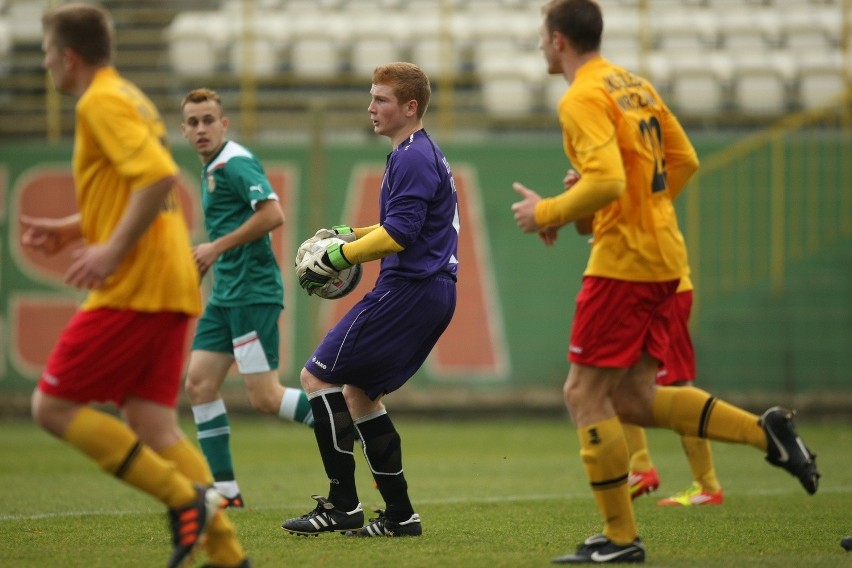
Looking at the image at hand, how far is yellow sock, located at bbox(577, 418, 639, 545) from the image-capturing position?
5.07m

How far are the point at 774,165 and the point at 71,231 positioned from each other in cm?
1198

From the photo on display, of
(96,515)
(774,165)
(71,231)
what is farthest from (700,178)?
(71,231)

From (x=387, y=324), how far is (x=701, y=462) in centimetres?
258

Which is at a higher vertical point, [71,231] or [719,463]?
→ [71,231]

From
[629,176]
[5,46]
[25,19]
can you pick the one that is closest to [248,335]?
[629,176]

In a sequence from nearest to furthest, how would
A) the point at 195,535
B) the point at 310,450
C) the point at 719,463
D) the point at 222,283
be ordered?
the point at 195,535
the point at 222,283
the point at 719,463
the point at 310,450

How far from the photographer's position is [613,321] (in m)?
5.16

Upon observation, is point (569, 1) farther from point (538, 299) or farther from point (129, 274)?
point (538, 299)

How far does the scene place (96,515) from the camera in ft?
22.6

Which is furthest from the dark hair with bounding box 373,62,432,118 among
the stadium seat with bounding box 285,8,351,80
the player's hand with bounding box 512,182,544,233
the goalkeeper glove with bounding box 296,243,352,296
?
the stadium seat with bounding box 285,8,351,80

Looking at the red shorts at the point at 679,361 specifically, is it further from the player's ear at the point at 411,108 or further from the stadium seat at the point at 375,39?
the stadium seat at the point at 375,39

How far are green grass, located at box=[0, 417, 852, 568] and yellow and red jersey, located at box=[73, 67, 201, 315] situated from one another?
1309mm

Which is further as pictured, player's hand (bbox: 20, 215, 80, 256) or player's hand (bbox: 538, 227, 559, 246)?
player's hand (bbox: 538, 227, 559, 246)

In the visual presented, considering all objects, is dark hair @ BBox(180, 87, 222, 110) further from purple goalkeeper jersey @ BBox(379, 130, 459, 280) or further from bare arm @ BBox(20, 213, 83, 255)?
bare arm @ BBox(20, 213, 83, 255)
